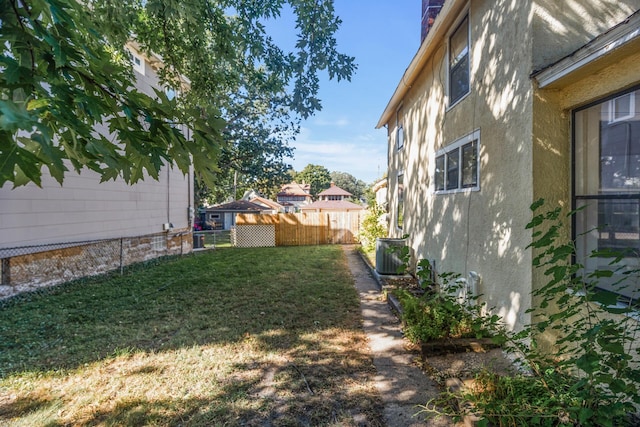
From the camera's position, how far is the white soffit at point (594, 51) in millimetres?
2100

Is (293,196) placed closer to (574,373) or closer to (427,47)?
(427,47)

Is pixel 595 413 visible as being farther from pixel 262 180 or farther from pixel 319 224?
pixel 262 180

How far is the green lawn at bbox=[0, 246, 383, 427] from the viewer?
8.84 ft

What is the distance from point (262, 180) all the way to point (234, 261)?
12.0 m

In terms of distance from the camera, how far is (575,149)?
9.85 feet

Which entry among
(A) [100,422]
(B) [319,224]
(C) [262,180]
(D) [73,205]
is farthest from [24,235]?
(C) [262,180]

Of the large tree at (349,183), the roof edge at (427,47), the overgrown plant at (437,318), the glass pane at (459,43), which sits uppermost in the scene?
the large tree at (349,183)

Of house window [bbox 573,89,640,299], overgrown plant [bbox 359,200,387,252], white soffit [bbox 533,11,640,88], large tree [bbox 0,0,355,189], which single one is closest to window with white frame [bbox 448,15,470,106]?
white soffit [bbox 533,11,640,88]

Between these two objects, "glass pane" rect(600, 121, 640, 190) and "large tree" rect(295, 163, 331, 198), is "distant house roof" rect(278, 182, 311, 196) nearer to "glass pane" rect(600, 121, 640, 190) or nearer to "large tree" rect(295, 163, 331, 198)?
"large tree" rect(295, 163, 331, 198)

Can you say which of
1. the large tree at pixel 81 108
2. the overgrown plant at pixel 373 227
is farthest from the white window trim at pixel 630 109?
the overgrown plant at pixel 373 227

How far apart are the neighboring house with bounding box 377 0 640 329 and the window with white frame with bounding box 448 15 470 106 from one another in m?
0.02

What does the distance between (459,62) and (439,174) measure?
1.95m

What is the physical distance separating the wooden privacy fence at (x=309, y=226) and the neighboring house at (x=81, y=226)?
4784mm

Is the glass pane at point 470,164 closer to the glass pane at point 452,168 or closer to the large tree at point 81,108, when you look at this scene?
the glass pane at point 452,168
